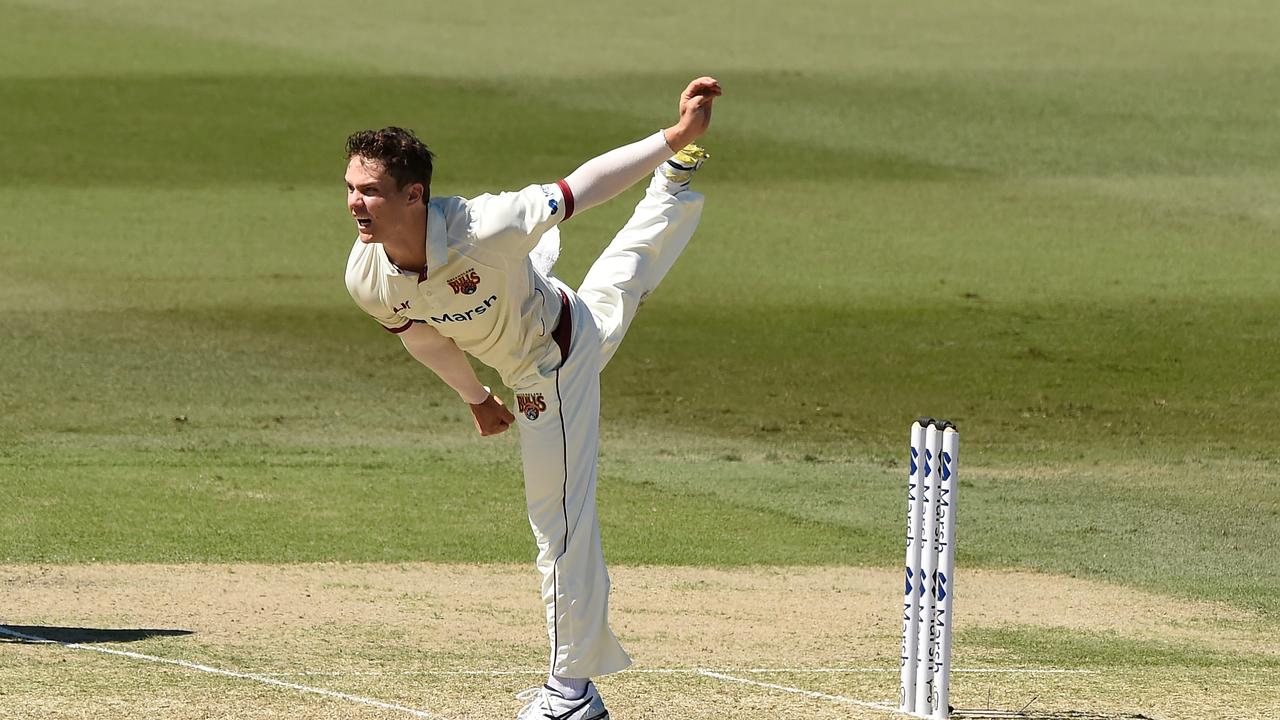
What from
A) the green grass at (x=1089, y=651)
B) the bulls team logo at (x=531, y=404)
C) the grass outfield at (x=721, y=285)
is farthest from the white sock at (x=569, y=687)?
the grass outfield at (x=721, y=285)

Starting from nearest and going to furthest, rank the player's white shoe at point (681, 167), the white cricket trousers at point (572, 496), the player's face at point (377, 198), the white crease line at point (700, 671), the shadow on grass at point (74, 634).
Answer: the player's face at point (377, 198), the white cricket trousers at point (572, 496), the player's white shoe at point (681, 167), the white crease line at point (700, 671), the shadow on grass at point (74, 634)

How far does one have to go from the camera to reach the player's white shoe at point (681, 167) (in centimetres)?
661

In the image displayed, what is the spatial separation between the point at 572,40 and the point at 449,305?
89.2 feet

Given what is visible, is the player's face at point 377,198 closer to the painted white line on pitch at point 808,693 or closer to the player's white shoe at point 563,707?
the player's white shoe at point 563,707

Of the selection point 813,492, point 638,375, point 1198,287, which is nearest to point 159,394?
point 638,375

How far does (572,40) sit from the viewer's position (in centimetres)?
3269

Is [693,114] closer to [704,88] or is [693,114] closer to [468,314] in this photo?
[704,88]

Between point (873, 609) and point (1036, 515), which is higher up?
point (1036, 515)

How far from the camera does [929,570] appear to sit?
6.67 m

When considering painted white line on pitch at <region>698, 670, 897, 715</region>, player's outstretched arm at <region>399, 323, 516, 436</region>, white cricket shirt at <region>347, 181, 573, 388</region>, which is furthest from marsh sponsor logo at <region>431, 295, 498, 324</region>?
painted white line on pitch at <region>698, 670, 897, 715</region>

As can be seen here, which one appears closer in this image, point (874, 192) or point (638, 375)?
point (638, 375)

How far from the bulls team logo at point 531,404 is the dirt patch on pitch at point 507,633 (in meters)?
1.18

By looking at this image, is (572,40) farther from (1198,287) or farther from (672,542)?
(672,542)

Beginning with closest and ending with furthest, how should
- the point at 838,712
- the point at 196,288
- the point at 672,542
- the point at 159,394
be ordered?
the point at 838,712 < the point at 672,542 < the point at 159,394 < the point at 196,288
